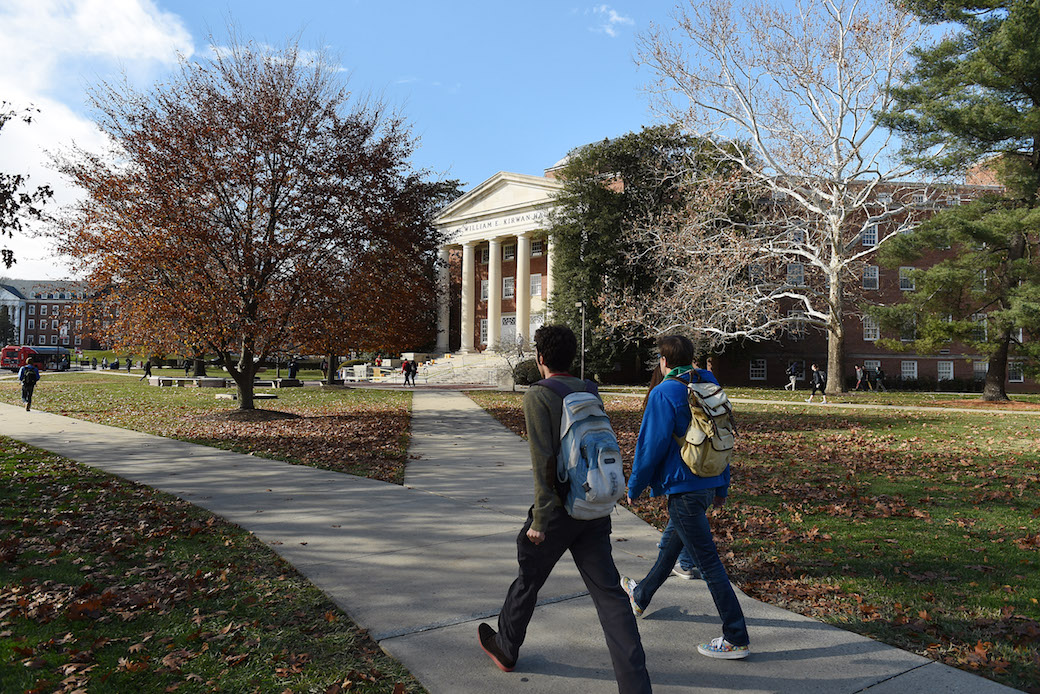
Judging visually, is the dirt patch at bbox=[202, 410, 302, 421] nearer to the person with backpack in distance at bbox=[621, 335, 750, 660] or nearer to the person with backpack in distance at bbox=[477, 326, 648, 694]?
the person with backpack in distance at bbox=[621, 335, 750, 660]

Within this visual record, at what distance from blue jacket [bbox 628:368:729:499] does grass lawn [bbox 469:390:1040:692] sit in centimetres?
156

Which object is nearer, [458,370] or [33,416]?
[33,416]

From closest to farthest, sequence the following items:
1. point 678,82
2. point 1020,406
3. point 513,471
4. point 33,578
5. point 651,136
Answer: point 33,578 → point 513,471 → point 1020,406 → point 678,82 → point 651,136

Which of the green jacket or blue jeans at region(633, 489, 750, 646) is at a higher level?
the green jacket

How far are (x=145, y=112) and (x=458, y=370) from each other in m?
32.4

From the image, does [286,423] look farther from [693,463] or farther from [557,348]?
[557,348]

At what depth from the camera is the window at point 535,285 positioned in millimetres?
55200

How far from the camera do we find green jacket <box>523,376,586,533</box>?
11.0 feet

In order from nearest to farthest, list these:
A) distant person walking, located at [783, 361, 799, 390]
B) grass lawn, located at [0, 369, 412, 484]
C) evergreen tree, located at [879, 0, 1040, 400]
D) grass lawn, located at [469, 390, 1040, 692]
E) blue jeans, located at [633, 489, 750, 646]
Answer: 1. blue jeans, located at [633, 489, 750, 646]
2. grass lawn, located at [469, 390, 1040, 692]
3. grass lawn, located at [0, 369, 412, 484]
4. evergreen tree, located at [879, 0, 1040, 400]
5. distant person walking, located at [783, 361, 799, 390]

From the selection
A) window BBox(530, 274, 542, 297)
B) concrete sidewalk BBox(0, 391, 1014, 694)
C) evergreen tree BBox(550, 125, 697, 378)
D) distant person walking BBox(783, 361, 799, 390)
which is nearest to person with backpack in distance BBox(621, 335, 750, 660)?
concrete sidewalk BBox(0, 391, 1014, 694)

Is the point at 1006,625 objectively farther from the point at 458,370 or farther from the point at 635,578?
the point at 458,370

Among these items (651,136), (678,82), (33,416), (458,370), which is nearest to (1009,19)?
(678,82)

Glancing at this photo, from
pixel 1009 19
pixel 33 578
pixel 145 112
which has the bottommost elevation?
pixel 33 578

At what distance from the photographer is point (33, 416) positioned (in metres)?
18.0
